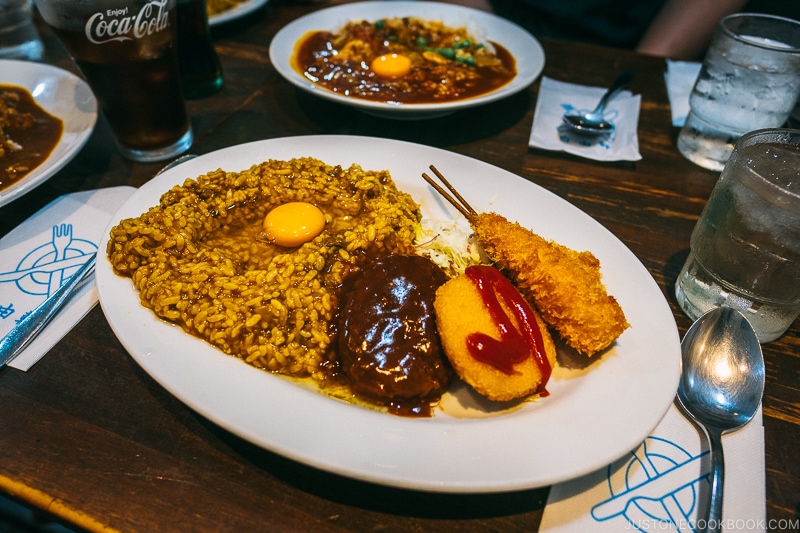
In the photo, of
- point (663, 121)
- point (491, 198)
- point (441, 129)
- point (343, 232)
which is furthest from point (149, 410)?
point (663, 121)

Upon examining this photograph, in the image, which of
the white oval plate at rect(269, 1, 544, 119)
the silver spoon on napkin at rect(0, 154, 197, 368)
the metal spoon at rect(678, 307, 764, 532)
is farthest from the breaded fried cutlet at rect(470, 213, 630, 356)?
the silver spoon on napkin at rect(0, 154, 197, 368)

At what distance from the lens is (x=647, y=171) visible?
3326 mm

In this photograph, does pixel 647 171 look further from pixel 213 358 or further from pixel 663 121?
pixel 213 358

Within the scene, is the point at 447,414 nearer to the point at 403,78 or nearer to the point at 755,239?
the point at 755,239

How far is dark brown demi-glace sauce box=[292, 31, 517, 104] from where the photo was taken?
3.70 m

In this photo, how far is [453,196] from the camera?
2.75 m

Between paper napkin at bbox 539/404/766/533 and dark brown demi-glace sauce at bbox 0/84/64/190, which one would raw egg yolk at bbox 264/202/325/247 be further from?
paper napkin at bbox 539/404/766/533

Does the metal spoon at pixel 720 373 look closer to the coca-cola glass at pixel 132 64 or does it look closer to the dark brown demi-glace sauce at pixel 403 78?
the dark brown demi-glace sauce at pixel 403 78

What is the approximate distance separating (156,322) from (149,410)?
346 millimetres

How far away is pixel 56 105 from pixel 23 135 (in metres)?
0.36

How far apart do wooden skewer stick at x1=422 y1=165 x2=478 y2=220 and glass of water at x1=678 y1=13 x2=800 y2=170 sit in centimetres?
194

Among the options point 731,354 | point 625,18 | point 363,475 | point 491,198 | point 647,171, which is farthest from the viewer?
point 625,18
